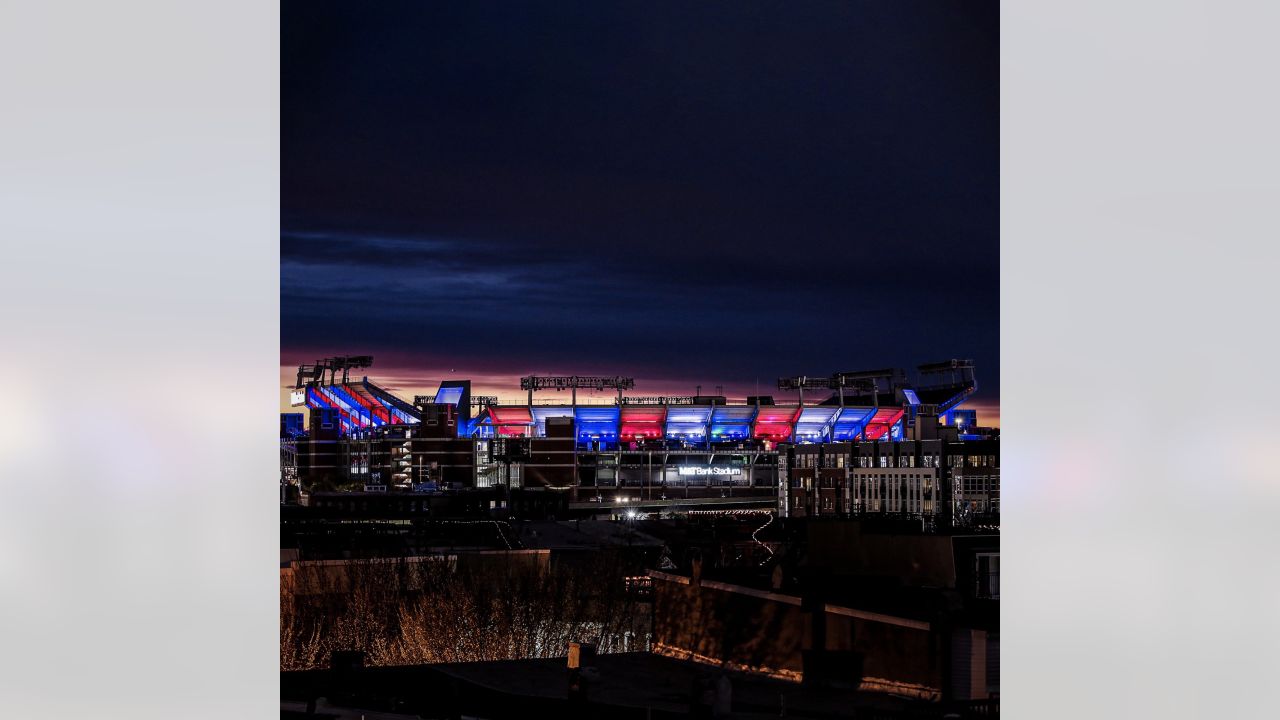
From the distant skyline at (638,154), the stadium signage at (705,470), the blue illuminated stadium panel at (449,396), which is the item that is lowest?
the stadium signage at (705,470)

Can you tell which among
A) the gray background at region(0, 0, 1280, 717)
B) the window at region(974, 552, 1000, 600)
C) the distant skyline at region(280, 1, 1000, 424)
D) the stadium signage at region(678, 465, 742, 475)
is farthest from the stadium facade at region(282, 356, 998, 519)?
the gray background at region(0, 0, 1280, 717)

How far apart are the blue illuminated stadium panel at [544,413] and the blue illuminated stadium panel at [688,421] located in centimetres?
351

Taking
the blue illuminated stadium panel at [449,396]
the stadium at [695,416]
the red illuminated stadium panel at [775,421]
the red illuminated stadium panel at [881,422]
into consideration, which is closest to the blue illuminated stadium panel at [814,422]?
the stadium at [695,416]

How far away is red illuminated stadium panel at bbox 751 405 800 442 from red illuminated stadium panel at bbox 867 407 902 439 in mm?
2693

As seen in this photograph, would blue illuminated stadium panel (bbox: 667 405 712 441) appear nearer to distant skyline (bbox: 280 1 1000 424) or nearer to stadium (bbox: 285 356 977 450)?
stadium (bbox: 285 356 977 450)

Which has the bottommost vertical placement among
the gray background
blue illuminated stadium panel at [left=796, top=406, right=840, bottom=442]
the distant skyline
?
blue illuminated stadium panel at [left=796, top=406, right=840, bottom=442]

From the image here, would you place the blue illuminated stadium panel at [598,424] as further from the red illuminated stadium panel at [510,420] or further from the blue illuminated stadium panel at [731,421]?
the blue illuminated stadium panel at [731,421]

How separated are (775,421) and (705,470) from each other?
4.58 m

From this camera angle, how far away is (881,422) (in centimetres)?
4688

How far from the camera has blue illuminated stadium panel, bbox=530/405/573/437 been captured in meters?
46.5

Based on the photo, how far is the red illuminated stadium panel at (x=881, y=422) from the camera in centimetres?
4650
